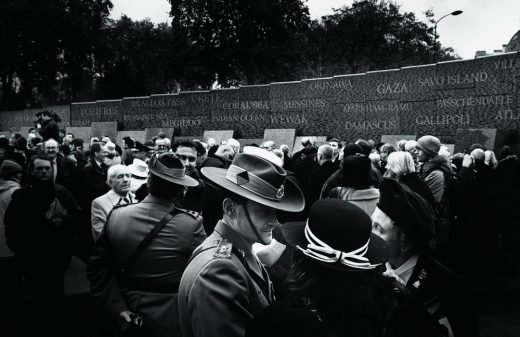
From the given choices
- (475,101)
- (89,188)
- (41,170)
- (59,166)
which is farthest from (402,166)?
(475,101)

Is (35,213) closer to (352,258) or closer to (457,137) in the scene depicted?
(352,258)

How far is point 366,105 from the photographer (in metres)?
16.0

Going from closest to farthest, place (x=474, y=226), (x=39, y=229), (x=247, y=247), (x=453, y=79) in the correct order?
(x=247, y=247)
(x=39, y=229)
(x=474, y=226)
(x=453, y=79)

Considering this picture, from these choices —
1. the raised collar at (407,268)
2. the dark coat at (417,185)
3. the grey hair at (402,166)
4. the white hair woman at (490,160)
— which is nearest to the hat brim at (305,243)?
the raised collar at (407,268)

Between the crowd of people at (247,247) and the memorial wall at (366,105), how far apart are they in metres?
7.41

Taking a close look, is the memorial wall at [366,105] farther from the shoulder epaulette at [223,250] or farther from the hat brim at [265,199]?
the shoulder epaulette at [223,250]

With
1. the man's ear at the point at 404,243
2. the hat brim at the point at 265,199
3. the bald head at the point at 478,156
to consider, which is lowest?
the bald head at the point at 478,156

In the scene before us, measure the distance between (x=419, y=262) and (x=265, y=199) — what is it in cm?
86

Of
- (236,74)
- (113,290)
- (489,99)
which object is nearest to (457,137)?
(489,99)

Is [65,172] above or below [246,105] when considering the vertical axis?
below

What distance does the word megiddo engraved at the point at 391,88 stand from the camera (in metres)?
15.2

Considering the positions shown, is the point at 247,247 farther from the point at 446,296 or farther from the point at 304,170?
the point at 304,170

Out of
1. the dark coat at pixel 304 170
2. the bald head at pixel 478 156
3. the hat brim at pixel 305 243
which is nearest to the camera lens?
the hat brim at pixel 305 243

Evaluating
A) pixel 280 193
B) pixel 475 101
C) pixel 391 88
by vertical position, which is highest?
pixel 391 88
